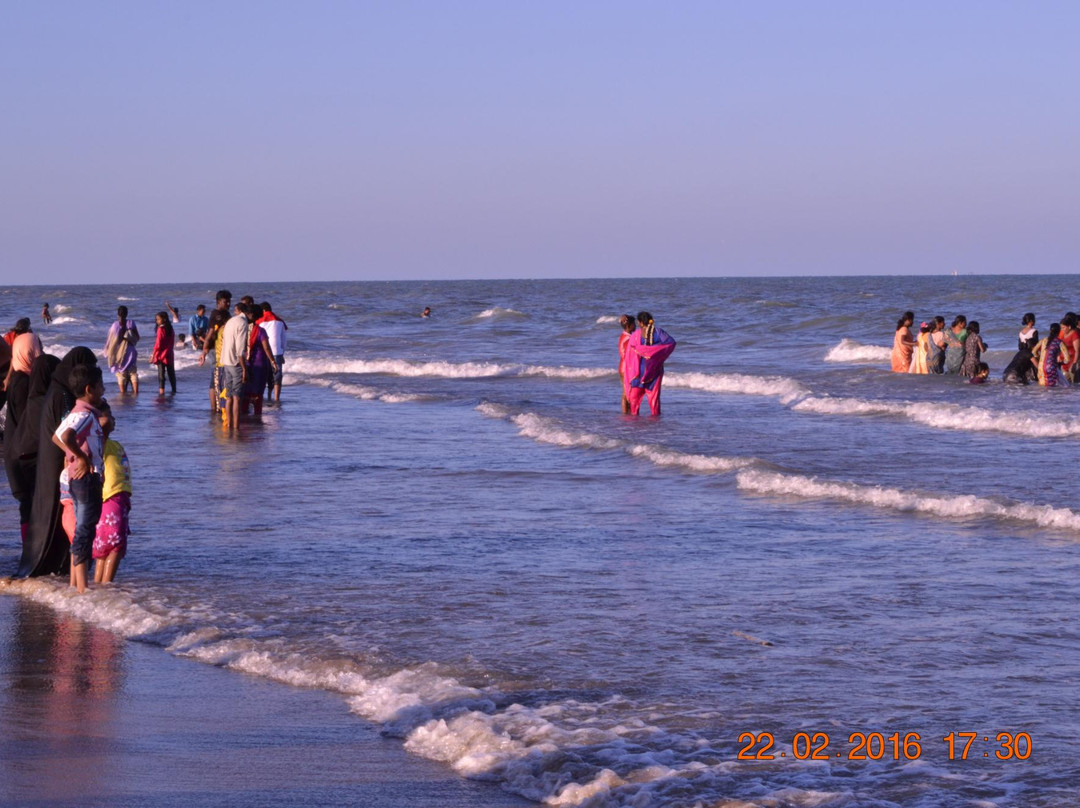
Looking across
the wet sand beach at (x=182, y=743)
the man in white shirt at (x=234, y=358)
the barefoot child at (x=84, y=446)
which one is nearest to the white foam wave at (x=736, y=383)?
the man in white shirt at (x=234, y=358)

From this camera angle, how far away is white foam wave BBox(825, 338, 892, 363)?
33.9 metres

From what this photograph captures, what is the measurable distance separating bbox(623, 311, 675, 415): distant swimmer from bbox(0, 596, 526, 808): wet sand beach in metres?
11.7

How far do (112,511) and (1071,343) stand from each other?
1791cm

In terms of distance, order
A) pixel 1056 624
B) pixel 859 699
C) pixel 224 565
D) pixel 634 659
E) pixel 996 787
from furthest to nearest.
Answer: pixel 224 565 < pixel 1056 624 < pixel 634 659 < pixel 859 699 < pixel 996 787

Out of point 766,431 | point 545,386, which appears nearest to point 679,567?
point 766,431

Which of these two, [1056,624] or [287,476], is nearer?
[1056,624]

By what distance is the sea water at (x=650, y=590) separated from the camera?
4988 mm

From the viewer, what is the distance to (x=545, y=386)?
89.2ft

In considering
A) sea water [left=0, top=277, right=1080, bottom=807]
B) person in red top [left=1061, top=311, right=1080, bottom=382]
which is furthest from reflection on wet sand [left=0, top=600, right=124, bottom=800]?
person in red top [left=1061, top=311, right=1080, bottom=382]

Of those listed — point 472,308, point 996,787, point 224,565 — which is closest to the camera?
point 996,787

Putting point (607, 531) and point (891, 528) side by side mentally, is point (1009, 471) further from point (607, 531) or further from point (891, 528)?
point (607, 531)

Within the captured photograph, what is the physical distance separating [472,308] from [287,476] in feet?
210

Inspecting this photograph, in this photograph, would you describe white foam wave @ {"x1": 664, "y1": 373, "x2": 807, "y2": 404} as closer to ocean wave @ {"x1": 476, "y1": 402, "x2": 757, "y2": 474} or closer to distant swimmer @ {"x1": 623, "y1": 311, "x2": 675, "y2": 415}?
distant swimmer @ {"x1": 623, "y1": 311, "x2": 675, "y2": 415}

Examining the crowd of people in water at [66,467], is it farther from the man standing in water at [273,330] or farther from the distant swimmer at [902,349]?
the distant swimmer at [902,349]
